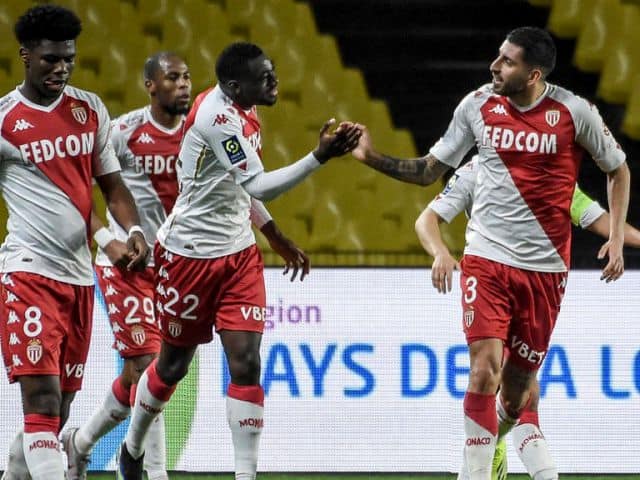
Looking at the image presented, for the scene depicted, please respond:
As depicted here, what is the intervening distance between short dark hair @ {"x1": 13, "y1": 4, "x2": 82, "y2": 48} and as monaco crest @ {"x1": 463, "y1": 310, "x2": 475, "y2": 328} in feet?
6.41

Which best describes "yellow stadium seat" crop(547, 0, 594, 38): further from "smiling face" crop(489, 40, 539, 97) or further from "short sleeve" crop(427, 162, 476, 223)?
"smiling face" crop(489, 40, 539, 97)

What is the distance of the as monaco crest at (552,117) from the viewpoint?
5.71 meters

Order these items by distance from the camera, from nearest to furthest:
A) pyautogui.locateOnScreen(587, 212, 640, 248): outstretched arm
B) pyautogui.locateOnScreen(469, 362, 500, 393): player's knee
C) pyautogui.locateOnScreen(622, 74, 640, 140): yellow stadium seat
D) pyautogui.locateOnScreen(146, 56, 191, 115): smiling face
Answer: pyautogui.locateOnScreen(469, 362, 500, 393): player's knee, pyautogui.locateOnScreen(587, 212, 640, 248): outstretched arm, pyautogui.locateOnScreen(146, 56, 191, 115): smiling face, pyautogui.locateOnScreen(622, 74, 640, 140): yellow stadium seat

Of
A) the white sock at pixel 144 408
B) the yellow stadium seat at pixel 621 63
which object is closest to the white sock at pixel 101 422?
the white sock at pixel 144 408

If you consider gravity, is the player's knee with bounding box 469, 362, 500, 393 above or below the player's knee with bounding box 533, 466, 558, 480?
above

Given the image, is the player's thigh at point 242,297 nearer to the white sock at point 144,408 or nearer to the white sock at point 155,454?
the white sock at point 144,408

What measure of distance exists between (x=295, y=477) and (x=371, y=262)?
4.26ft

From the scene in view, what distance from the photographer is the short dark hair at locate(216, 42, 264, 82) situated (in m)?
5.55

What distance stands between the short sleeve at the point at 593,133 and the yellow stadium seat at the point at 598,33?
4.93 meters

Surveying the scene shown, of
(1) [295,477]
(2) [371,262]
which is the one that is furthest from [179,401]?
(2) [371,262]

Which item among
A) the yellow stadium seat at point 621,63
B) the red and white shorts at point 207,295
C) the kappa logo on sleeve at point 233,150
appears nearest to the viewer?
the kappa logo on sleeve at point 233,150

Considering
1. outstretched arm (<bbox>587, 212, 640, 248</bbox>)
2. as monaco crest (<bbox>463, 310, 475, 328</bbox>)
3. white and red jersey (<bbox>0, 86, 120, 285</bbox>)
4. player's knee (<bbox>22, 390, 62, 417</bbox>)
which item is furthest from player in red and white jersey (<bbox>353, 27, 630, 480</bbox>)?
player's knee (<bbox>22, 390, 62, 417</bbox>)

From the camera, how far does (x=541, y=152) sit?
5.70 m

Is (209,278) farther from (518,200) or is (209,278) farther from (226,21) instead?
(226,21)
